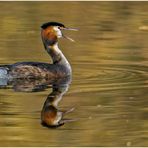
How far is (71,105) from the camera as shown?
13117 millimetres

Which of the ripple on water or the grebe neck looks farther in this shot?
the grebe neck

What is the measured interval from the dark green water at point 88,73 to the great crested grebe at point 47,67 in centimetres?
33

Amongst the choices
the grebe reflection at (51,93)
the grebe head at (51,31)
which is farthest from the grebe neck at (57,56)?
the grebe reflection at (51,93)

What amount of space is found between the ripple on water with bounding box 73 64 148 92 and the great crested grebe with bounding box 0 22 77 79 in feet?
1.12

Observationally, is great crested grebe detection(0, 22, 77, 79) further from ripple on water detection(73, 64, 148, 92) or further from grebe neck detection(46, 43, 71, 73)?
ripple on water detection(73, 64, 148, 92)

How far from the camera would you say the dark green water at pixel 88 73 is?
450 inches

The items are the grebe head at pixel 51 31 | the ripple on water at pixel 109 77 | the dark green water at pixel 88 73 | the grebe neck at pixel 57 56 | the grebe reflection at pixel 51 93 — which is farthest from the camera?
the grebe head at pixel 51 31

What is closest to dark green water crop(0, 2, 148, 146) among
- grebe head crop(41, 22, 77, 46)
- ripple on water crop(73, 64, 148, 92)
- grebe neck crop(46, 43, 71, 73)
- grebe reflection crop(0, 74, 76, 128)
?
ripple on water crop(73, 64, 148, 92)

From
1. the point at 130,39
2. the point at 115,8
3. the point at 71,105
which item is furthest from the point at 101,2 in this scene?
the point at 71,105

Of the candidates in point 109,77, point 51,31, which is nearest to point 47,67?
point 51,31

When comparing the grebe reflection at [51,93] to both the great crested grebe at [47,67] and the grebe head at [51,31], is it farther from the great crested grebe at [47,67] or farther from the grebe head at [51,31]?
the grebe head at [51,31]

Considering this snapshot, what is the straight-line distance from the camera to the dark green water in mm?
11430

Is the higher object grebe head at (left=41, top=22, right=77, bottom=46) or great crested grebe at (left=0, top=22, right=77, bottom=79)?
grebe head at (left=41, top=22, right=77, bottom=46)

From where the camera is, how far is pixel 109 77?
15742 millimetres
